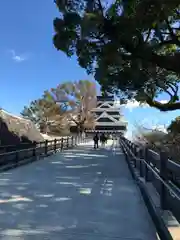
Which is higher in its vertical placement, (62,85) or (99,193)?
(62,85)

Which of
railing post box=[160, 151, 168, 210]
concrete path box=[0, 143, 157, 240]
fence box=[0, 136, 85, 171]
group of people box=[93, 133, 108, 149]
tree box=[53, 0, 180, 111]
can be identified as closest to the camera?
concrete path box=[0, 143, 157, 240]

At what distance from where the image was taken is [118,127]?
430 feet

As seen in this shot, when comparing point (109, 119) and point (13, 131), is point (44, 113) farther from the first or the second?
point (109, 119)

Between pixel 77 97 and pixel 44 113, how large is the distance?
13.7m

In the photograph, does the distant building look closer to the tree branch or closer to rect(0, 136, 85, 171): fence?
rect(0, 136, 85, 171): fence

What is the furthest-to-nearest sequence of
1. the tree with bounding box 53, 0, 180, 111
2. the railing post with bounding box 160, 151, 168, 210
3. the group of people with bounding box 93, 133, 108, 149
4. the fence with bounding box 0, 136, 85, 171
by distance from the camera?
1. the group of people with bounding box 93, 133, 108, 149
2. the fence with bounding box 0, 136, 85, 171
3. the tree with bounding box 53, 0, 180, 111
4. the railing post with bounding box 160, 151, 168, 210

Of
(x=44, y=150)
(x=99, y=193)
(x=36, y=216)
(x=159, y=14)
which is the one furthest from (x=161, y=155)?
(x=44, y=150)

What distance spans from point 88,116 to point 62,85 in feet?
35.4

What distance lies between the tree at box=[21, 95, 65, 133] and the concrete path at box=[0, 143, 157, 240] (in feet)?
188

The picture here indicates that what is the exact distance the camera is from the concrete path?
5.11m

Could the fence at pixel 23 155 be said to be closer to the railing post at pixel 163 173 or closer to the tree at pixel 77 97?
the railing post at pixel 163 173

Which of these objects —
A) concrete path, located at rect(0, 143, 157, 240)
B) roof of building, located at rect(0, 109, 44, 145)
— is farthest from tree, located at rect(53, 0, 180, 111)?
roof of building, located at rect(0, 109, 44, 145)

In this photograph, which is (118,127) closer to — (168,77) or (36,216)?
(168,77)

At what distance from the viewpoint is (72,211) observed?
6.48 m
